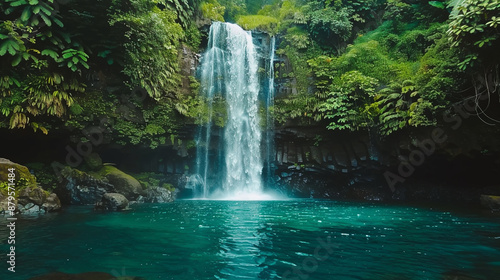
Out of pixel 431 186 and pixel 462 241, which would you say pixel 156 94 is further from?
pixel 431 186

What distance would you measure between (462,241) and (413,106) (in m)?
7.77

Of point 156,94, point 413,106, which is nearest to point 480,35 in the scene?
point 413,106

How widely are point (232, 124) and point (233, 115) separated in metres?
0.54

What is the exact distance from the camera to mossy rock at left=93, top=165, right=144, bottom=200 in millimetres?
12852

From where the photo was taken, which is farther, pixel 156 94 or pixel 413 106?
pixel 156 94

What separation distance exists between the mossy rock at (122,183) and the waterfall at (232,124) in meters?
4.21

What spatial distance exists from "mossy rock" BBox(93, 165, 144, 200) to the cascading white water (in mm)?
4190

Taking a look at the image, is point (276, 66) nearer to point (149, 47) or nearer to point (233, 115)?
point (233, 115)

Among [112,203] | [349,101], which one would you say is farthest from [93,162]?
[349,101]

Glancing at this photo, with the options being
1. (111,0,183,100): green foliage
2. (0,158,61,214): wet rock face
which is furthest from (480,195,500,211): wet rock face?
(0,158,61,214): wet rock face

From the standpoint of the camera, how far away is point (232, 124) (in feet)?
55.6

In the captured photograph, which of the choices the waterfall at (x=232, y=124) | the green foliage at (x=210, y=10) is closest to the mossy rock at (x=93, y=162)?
the waterfall at (x=232, y=124)

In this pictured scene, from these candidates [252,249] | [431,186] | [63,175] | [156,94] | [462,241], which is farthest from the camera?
[431,186]

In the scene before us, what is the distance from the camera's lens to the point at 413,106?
12516mm
